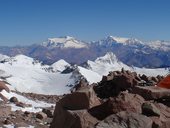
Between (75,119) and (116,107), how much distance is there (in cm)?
148

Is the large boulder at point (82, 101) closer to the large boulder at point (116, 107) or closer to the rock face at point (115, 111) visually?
the rock face at point (115, 111)

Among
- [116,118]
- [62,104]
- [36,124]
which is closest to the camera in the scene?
[116,118]

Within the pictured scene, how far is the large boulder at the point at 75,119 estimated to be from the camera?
1420cm

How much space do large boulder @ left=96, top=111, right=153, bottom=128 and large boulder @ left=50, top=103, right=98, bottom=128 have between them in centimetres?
70

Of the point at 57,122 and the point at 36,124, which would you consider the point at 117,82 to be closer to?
the point at 36,124

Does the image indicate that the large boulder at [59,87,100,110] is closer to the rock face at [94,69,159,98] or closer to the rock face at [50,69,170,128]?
the rock face at [50,69,170,128]

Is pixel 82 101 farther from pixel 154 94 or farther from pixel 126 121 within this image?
pixel 154 94

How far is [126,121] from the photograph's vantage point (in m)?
13.6

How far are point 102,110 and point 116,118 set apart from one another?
1.49m

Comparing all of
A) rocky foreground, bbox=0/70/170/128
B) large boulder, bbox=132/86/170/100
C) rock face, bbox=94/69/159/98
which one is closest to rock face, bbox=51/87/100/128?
rocky foreground, bbox=0/70/170/128

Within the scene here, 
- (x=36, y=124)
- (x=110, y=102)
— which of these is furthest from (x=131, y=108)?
(x=36, y=124)

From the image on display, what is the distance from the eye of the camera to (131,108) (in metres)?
15.0

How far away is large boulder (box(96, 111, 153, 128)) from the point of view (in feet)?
44.3

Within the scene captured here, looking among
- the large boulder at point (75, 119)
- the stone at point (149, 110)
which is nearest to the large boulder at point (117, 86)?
Answer: the large boulder at point (75, 119)
